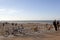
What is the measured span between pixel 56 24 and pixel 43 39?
11.1 metres

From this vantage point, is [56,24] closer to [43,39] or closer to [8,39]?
[43,39]

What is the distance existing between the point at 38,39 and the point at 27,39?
4.47 feet

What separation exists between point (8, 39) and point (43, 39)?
14.1 feet

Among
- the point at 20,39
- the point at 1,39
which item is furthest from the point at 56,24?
the point at 1,39

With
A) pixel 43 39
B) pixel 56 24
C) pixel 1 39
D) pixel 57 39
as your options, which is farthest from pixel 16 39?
pixel 56 24

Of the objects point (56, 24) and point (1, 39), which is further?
point (56, 24)

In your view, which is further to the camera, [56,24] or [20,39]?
[56,24]

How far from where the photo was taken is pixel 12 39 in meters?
15.7

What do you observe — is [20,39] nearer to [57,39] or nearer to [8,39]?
[8,39]

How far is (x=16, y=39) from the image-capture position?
51.7 ft

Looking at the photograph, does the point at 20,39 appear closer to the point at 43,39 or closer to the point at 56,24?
the point at 43,39

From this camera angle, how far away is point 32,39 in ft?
52.5

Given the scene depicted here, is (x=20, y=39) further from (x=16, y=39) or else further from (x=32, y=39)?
(x=32, y=39)

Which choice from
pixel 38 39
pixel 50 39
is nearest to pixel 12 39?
pixel 38 39
